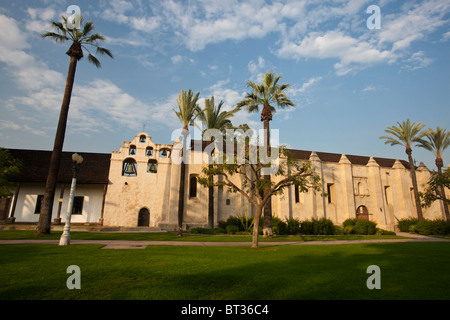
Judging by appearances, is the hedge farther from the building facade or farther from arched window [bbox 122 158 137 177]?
arched window [bbox 122 158 137 177]

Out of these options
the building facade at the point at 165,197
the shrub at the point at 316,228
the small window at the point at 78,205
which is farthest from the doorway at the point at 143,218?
the shrub at the point at 316,228

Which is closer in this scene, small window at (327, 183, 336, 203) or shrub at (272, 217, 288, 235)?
shrub at (272, 217, 288, 235)

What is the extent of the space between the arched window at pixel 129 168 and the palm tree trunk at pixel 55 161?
29.4ft

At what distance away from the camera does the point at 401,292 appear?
5734 millimetres

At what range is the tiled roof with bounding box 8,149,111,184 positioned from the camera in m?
26.7

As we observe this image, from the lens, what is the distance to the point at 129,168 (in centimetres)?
2933

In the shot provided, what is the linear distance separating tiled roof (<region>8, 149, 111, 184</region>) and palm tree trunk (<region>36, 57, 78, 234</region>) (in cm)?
733

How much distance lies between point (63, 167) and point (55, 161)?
30.4 feet

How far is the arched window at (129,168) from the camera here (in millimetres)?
29084

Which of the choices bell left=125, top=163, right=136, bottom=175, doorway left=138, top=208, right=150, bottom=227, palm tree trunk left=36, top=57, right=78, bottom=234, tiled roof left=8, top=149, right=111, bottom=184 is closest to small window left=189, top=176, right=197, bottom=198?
doorway left=138, top=208, right=150, bottom=227

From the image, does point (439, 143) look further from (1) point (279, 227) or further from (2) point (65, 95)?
(2) point (65, 95)

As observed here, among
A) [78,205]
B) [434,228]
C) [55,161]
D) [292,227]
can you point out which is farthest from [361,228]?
[78,205]
